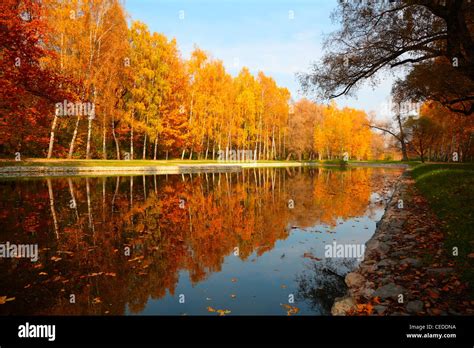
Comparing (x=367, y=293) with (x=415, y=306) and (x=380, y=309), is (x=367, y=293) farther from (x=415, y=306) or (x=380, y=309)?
Answer: (x=415, y=306)

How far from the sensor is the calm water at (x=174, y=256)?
455cm

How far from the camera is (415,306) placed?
398 centimetres

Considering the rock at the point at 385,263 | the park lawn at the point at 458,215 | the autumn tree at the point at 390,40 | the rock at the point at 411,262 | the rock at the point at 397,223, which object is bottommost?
the rock at the point at 385,263

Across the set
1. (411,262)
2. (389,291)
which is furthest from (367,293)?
(411,262)

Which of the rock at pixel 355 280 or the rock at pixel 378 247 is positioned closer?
the rock at pixel 355 280

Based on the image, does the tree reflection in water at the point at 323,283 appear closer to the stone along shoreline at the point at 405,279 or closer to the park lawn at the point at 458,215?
the stone along shoreline at the point at 405,279

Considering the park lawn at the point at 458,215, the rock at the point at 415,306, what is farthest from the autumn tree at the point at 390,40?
the rock at the point at 415,306

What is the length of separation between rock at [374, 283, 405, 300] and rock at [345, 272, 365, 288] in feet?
1.52

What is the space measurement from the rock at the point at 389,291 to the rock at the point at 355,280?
18.2 inches

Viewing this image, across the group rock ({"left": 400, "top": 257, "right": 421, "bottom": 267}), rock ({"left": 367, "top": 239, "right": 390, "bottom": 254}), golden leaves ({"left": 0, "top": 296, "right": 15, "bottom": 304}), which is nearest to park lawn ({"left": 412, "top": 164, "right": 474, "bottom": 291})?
rock ({"left": 400, "top": 257, "right": 421, "bottom": 267})

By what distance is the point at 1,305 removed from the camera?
4.18 meters

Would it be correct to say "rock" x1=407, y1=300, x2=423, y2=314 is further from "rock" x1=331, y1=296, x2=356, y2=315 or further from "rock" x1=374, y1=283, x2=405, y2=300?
"rock" x1=331, y1=296, x2=356, y2=315

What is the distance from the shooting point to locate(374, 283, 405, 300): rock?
440 cm

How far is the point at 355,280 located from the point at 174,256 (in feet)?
13.2
